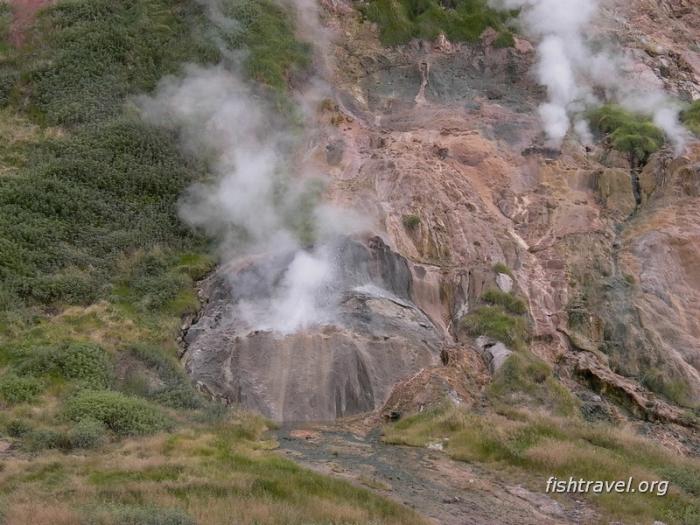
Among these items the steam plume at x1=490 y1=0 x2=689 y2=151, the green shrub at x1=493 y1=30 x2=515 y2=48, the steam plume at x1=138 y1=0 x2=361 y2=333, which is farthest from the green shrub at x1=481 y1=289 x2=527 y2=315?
the green shrub at x1=493 y1=30 x2=515 y2=48

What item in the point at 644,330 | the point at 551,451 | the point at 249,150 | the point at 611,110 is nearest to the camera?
the point at 551,451

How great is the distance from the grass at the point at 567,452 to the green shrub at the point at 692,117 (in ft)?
58.6

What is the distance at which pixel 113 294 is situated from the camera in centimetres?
2016

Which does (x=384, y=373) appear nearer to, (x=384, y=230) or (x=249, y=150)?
(x=384, y=230)

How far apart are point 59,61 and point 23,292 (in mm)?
12747

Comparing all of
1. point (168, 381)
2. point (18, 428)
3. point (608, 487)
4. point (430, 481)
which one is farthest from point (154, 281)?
point (608, 487)

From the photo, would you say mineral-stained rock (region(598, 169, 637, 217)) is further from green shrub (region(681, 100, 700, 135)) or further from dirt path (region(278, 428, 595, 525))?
dirt path (region(278, 428, 595, 525))

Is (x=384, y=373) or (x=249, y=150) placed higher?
(x=249, y=150)

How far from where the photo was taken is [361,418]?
1683 centimetres

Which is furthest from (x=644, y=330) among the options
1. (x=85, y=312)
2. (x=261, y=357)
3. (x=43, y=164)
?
(x=43, y=164)

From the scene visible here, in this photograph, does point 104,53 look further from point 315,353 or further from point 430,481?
point 430,481

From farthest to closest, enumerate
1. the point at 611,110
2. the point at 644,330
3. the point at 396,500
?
1. the point at 611,110
2. the point at 644,330
3. the point at 396,500

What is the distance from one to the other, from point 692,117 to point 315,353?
20771 mm

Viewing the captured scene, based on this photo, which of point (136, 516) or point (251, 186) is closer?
point (136, 516)
